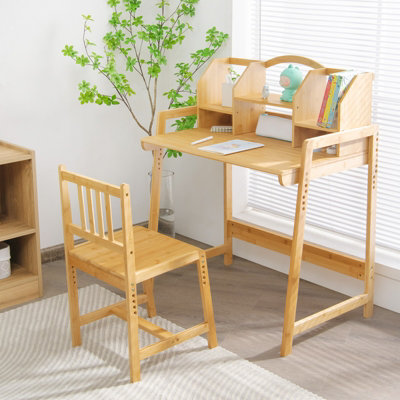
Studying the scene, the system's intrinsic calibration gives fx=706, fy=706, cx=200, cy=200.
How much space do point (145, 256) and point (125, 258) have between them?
194 millimetres

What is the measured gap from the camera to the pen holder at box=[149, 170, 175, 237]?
396cm

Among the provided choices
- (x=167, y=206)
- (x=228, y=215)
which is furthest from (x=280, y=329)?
(x=167, y=206)

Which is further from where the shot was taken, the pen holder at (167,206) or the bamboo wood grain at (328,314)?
the pen holder at (167,206)

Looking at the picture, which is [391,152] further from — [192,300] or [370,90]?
[192,300]

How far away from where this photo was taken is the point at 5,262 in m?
3.33

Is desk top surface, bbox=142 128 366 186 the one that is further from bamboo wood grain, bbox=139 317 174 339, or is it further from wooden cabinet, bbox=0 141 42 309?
bamboo wood grain, bbox=139 317 174 339

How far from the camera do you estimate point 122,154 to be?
4.04m

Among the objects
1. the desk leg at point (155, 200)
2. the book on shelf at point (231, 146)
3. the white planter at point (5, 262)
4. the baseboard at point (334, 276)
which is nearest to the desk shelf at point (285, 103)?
the book on shelf at point (231, 146)

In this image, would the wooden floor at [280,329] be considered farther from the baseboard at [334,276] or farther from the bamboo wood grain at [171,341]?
the bamboo wood grain at [171,341]

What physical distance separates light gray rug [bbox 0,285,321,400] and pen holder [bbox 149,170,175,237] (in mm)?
975

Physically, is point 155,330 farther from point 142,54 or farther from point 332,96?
point 142,54

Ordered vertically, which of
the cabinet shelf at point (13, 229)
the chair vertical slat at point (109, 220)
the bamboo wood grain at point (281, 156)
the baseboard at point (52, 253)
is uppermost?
the bamboo wood grain at point (281, 156)

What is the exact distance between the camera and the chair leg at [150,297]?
308 cm

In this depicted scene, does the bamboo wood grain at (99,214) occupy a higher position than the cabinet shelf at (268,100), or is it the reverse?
the cabinet shelf at (268,100)
